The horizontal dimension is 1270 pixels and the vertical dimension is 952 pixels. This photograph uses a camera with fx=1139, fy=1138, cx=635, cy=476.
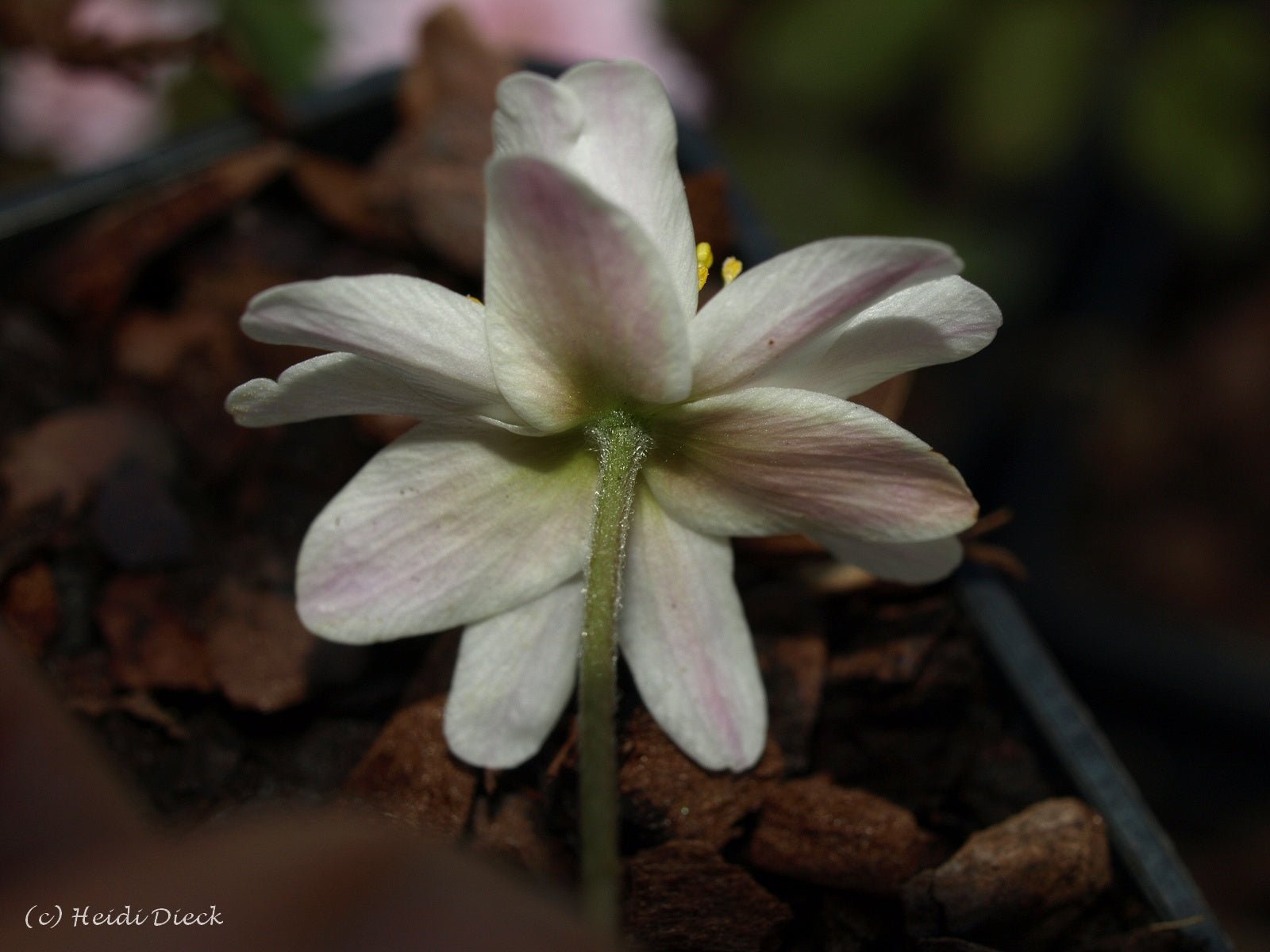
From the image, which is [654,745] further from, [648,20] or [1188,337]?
[1188,337]

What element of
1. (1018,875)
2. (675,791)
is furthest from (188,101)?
(1018,875)

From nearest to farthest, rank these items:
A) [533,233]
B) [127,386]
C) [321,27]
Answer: [533,233] → [127,386] → [321,27]

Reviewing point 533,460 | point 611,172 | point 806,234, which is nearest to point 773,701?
point 533,460

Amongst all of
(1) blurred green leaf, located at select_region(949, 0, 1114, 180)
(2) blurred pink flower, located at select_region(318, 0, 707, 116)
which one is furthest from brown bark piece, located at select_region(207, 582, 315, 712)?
(1) blurred green leaf, located at select_region(949, 0, 1114, 180)

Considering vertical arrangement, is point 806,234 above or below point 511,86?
below

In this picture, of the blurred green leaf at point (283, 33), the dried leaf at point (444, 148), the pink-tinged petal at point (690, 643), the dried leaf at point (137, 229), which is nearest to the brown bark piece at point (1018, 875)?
the pink-tinged petal at point (690, 643)

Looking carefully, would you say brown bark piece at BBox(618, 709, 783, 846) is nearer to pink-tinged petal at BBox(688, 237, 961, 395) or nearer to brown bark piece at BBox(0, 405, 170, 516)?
pink-tinged petal at BBox(688, 237, 961, 395)

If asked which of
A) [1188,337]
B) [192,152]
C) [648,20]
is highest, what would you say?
[648,20]
